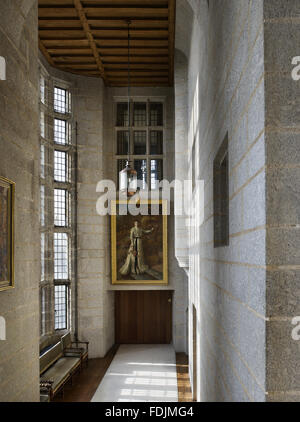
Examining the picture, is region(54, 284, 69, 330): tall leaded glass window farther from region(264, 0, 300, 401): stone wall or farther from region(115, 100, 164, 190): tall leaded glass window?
→ region(264, 0, 300, 401): stone wall

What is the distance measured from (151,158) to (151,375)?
215 inches

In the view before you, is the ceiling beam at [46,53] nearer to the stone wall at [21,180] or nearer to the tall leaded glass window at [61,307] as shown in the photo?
the stone wall at [21,180]

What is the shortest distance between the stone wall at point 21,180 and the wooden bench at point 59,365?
2.28 metres

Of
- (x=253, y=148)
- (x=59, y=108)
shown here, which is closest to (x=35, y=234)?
(x=253, y=148)

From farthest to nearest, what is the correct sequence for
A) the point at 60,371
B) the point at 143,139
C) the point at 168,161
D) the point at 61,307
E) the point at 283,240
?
1. the point at 143,139
2. the point at 168,161
3. the point at 61,307
4. the point at 60,371
5. the point at 283,240

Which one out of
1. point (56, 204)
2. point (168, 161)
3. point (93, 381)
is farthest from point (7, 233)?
point (168, 161)

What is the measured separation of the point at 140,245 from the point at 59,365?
12.8 feet

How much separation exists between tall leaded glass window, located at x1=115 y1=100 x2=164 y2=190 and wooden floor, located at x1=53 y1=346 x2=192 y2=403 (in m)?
4.41

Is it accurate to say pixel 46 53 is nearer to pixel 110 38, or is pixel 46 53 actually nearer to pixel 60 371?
pixel 110 38

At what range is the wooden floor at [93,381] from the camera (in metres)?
7.80

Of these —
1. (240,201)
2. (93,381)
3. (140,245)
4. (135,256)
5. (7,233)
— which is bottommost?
(93,381)

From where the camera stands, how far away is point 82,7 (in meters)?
7.63

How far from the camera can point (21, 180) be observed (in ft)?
14.7

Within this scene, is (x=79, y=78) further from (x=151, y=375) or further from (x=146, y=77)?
(x=151, y=375)
